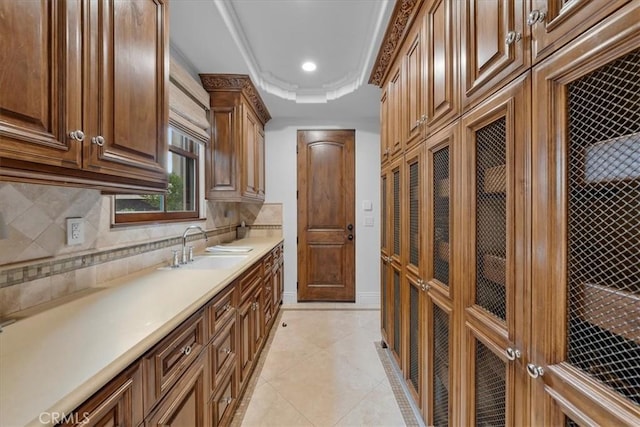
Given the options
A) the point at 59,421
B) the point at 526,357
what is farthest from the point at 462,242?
the point at 59,421

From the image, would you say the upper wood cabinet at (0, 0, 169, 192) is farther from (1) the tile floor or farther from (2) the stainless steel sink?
(1) the tile floor

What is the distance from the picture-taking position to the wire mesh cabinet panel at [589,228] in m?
0.56

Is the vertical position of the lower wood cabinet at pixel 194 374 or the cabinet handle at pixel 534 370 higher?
the cabinet handle at pixel 534 370

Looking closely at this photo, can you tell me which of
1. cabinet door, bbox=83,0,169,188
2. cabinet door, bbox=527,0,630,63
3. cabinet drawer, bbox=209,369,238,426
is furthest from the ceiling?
cabinet drawer, bbox=209,369,238,426

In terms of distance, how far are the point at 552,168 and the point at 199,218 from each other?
2.52 metres

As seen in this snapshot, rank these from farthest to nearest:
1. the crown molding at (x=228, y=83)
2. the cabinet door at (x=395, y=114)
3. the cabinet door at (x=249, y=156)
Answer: the cabinet door at (x=249, y=156)
the crown molding at (x=228, y=83)
the cabinet door at (x=395, y=114)

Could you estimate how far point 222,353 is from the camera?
147cm

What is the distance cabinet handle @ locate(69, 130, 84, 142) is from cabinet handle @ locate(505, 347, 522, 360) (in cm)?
150

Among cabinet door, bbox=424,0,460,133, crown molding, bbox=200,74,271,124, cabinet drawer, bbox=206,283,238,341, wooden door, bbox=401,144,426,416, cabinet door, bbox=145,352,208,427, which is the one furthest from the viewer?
crown molding, bbox=200,74,271,124

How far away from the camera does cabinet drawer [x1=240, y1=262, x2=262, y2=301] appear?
183 cm

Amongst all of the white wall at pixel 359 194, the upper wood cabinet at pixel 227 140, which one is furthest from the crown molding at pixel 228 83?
the white wall at pixel 359 194

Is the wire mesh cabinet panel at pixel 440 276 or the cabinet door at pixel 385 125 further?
the cabinet door at pixel 385 125

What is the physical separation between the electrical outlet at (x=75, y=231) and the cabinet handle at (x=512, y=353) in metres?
1.77

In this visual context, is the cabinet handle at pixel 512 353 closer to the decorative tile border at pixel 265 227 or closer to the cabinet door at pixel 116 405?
the cabinet door at pixel 116 405
